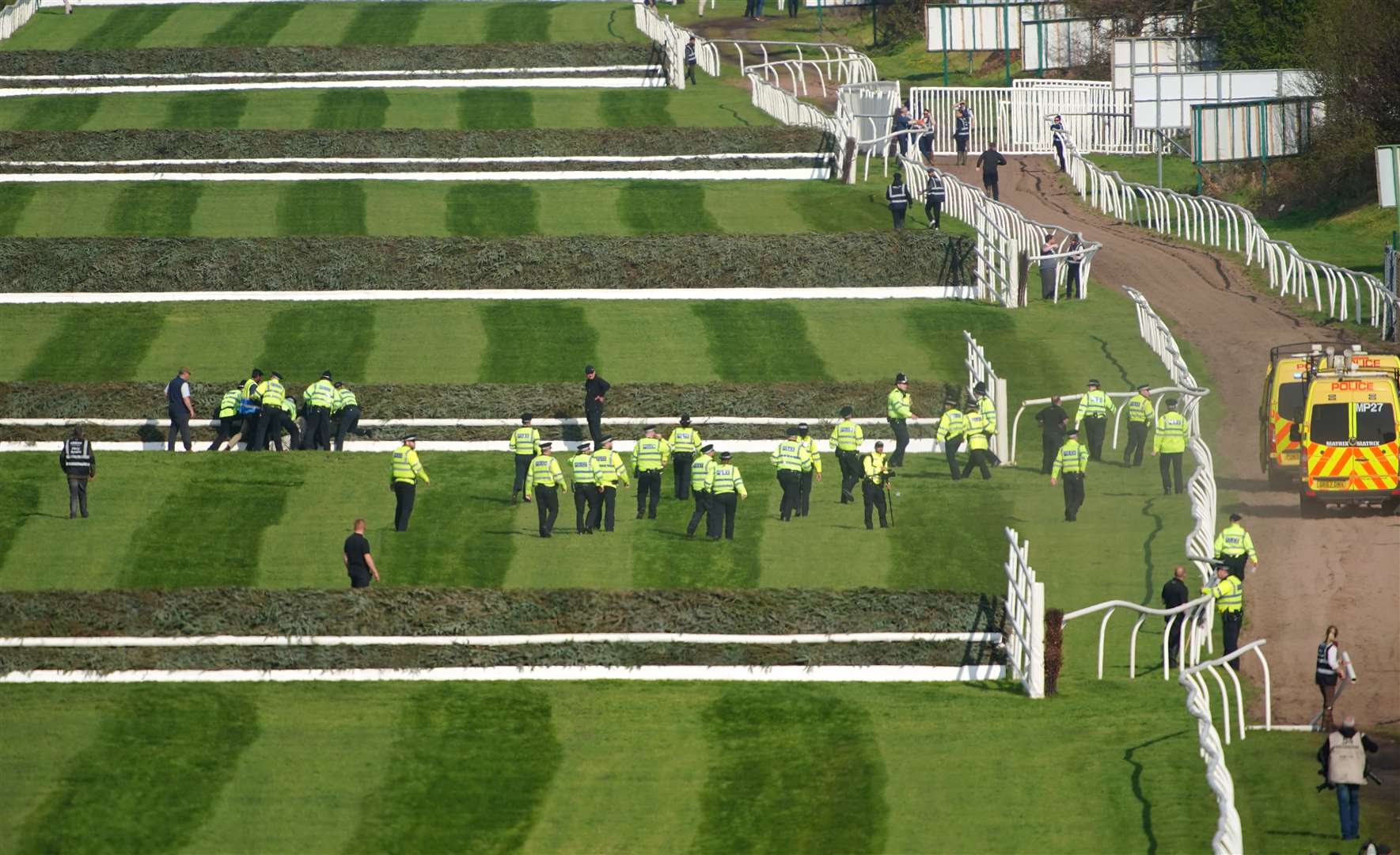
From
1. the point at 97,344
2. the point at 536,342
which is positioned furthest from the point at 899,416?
the point at 97,344

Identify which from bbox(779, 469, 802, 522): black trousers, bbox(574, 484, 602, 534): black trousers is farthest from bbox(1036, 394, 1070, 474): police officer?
bbox(574, 484, 602, 534): black trousers

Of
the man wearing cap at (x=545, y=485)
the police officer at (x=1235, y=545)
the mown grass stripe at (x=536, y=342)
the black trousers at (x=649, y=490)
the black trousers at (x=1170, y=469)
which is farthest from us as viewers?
the mown grass stripe at (x=536, y=342)

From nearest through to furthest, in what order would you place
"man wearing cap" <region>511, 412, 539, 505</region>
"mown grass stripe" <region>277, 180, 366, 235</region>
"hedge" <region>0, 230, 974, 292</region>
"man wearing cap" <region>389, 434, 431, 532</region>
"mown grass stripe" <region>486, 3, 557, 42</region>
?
"man wearing cap" <region>389, 434, 431, 532</region> < "man wearing cap" <region>511, 412, 539, 505</region> < "hedge" <region>0, 230, 974, 292</region> < "mown grass stripe" <region>277, 180, 366, 235</region> < "mown grass stripe" <region>486, 3, 557, 42</region>

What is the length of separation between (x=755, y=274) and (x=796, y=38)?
28904 millimetres

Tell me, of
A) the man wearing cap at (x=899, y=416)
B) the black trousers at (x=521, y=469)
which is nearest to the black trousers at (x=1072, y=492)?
the man wearing cap at (x=899, y=416)

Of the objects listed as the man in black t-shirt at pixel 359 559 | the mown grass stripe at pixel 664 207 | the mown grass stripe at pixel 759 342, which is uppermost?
the mown grass stripe at pixel 664 207

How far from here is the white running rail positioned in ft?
135

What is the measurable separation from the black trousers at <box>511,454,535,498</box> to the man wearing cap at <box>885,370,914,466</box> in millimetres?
6501

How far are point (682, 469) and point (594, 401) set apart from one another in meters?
3.22

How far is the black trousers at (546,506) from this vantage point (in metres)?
31.1

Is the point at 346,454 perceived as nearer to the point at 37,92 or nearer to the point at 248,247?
the point at 248,247

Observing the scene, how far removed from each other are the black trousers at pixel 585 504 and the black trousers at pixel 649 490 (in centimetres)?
106

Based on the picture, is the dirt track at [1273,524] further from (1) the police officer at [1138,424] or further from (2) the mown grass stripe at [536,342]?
(2) the mown grass stripe at [536,342]

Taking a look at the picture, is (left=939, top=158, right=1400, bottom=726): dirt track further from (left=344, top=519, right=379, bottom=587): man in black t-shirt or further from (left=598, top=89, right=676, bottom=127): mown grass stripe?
(left=344, top=519, right=379, bottom=587): man in black t-shirt
